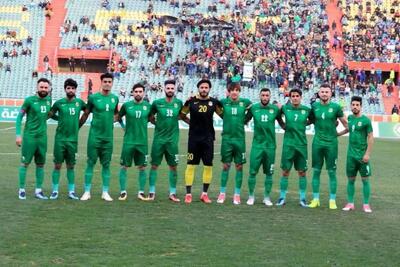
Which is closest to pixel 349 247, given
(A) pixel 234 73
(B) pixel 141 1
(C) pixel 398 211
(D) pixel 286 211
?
(D) pixel 286 211

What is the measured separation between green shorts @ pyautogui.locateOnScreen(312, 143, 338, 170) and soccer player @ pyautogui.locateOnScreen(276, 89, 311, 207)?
168 millimetres

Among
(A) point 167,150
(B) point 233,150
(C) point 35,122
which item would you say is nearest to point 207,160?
(B) point 233,150

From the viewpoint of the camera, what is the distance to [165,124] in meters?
12.9

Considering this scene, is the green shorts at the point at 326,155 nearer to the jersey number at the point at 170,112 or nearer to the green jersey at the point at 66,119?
the jersey number at the point at 170,112

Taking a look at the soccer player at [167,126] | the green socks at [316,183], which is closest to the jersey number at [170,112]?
the soccer player at [167,126]

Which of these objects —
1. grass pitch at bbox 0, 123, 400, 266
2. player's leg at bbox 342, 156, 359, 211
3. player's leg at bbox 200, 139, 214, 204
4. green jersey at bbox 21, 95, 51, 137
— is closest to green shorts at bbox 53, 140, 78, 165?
green jersey at bbox 21, 95, 51, 137

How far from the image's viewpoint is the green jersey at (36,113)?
12547 millimetres

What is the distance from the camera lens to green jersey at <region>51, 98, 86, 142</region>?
12.7 meters

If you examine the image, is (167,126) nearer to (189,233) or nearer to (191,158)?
(191,158)

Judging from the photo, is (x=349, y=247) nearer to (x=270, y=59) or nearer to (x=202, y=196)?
(x=202, y=196)

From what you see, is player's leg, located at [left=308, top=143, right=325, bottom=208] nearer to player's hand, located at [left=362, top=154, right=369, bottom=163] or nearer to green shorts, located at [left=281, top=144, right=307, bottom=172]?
green shorts, located at [left=281, top=144, right=307, bottom=172]

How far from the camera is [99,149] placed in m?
12.8

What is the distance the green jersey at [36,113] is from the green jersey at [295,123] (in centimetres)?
387

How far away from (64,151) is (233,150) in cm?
274
